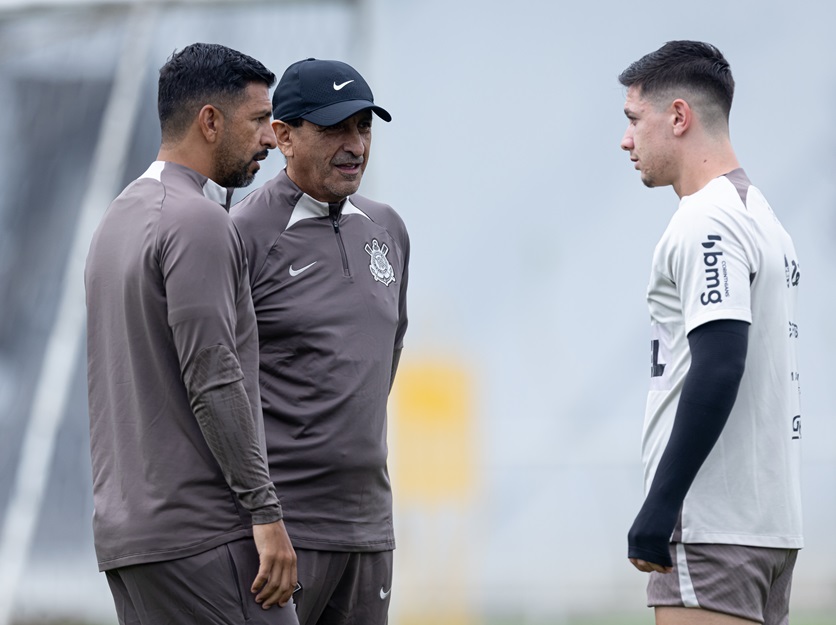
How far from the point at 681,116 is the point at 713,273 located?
0.35 m

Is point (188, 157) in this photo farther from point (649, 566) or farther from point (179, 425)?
point (649, 566)

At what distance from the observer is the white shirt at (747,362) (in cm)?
190

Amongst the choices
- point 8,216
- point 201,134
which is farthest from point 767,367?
point 8,216

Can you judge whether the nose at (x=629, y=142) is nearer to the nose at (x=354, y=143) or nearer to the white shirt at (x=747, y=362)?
the white shirt at (x=747, y=362)

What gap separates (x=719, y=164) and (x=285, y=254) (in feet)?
2.71

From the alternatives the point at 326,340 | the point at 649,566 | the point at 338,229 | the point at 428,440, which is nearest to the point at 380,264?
the point at 338,229

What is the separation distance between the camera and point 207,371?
6.04ft

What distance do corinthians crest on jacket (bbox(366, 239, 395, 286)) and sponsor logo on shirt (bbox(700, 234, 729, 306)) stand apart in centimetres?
70

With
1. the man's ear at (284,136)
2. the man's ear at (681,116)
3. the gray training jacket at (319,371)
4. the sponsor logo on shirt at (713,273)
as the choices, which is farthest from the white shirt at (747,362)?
the man's ear at (284,136)

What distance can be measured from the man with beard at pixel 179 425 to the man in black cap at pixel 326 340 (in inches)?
9.6

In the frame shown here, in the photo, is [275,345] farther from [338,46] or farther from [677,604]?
[338,46]

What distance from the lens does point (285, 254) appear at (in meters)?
2.25

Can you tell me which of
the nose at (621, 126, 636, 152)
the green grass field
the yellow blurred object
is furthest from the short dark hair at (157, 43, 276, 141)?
the green grass field

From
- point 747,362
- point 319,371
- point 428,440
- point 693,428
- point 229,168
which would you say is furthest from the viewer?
point 428,440
